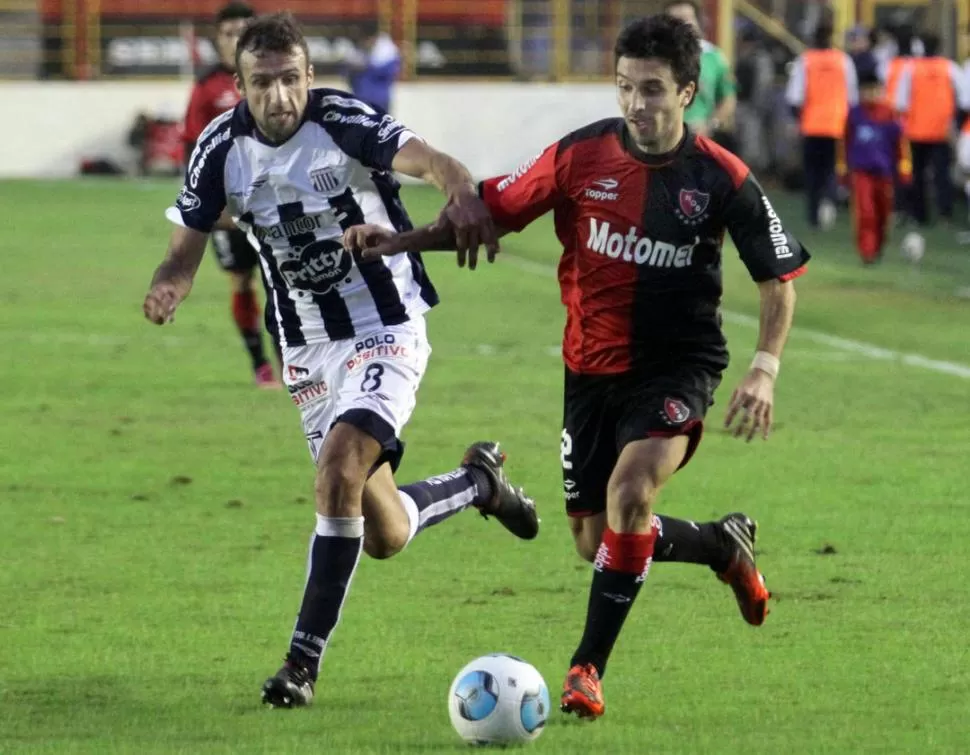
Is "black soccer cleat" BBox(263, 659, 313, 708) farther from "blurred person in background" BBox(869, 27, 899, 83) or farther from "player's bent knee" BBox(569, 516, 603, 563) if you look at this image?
"blurred person in background" BBox(869, 27, 899, 83)

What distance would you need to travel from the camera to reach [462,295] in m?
18.3

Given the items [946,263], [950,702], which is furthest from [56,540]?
[946,263]

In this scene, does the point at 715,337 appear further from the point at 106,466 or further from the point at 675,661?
the point at 106,466

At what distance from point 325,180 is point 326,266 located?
0.30 meters

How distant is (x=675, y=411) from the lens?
6.17 metres

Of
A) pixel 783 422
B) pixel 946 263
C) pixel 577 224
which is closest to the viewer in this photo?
pixel 577 224

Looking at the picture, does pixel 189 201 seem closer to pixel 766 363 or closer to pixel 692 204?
pixel 692 204

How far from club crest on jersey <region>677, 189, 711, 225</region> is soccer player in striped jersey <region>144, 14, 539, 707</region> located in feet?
2.53

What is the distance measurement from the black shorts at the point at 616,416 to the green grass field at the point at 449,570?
0.58 metres

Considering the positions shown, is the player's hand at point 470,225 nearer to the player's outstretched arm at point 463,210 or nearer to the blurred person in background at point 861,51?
the player's outstretched arm at point 463,210

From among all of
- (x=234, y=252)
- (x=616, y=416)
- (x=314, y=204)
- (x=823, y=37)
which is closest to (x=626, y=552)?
(x=616, y=416)

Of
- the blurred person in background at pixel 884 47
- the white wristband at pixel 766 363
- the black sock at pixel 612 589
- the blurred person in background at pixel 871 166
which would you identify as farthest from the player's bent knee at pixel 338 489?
the blurred person in background at pixel 884 47

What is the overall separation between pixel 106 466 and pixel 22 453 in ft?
2.01

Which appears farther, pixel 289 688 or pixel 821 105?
pixel 821 105
